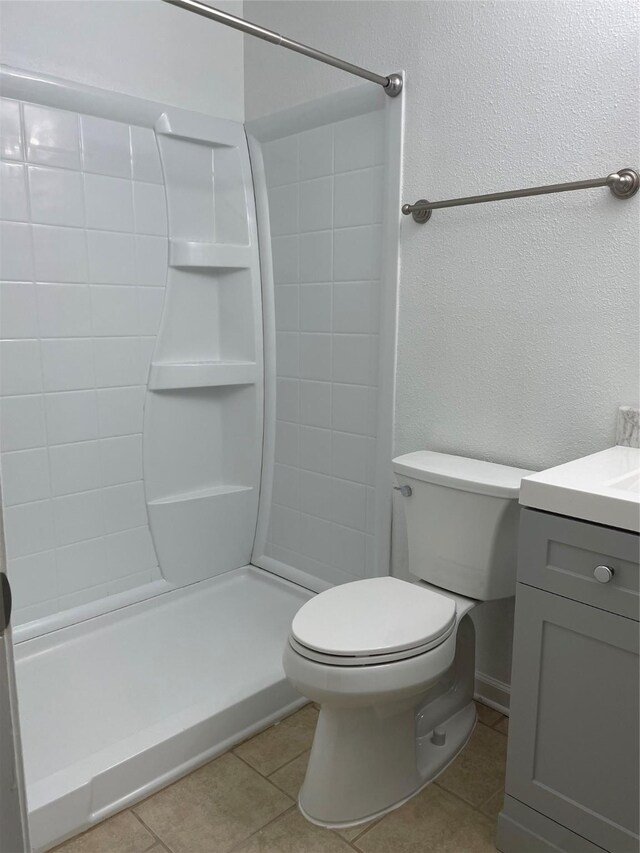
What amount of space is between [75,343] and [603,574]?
1688 millimetres

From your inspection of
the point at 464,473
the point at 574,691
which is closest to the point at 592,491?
the point at 574,691

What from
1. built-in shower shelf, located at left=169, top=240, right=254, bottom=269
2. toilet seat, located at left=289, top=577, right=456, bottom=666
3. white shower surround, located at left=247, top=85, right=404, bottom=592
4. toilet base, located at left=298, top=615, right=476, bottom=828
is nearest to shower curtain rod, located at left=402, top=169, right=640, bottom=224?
white shower surround, located at left=247, top=85, right=404, bottom=592

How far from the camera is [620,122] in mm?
1543

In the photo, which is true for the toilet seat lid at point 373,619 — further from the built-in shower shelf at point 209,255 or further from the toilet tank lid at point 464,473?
the built-in shower shelf at point 209,255

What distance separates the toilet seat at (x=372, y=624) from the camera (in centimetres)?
145

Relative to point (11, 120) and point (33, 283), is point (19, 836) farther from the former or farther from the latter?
point (11, 120)

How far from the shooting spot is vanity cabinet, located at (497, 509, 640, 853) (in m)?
1.22

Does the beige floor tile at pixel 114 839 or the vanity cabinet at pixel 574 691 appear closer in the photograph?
the vanity cabinet at pixel 574 691

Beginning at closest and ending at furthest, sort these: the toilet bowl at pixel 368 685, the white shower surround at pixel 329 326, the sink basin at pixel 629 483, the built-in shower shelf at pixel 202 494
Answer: the sink basin at pixel 629 483, the toilet bowl at pixel 368 685, the white shower surround at pixel 329 326, the built-in shower shelf at pixel 202 494

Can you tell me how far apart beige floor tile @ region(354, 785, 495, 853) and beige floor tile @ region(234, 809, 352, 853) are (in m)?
0.06

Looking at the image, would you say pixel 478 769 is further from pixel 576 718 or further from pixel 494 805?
pixel 576 718

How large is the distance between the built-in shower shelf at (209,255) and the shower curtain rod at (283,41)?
2.45 ft

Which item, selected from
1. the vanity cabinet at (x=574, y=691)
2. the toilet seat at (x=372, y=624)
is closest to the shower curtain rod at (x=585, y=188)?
the vanity cabinet at (x=574, y=691)

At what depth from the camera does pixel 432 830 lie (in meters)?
1.53
